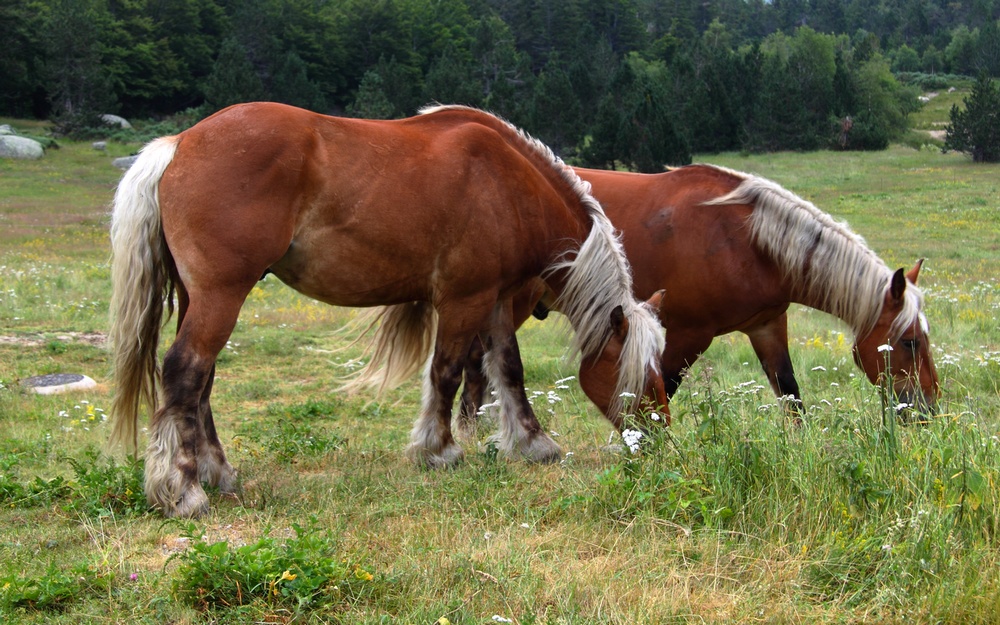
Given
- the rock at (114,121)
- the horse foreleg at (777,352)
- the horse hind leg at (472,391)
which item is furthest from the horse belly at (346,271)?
the rock at (114,121)

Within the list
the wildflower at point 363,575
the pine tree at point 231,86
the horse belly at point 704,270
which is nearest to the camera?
the wildflower at point 363,575

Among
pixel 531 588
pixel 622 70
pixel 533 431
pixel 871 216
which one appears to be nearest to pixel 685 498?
pixel 531 588

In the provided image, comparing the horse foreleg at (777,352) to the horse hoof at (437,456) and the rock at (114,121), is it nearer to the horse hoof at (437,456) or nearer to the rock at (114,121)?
the horse hoof at (437,456)

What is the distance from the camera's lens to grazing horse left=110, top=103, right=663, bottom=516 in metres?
4.59

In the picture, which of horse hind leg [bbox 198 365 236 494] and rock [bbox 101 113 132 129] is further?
rock [bbox 101 113 132 129]

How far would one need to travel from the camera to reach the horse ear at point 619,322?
17.3 feet

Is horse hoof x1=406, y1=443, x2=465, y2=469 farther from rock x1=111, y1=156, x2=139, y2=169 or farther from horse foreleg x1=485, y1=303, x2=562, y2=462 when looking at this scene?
rock x1=111, y1=156, x2=139, y2=169

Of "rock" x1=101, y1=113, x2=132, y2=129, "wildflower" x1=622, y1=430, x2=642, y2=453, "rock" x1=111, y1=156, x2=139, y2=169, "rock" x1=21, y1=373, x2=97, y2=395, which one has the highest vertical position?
"wildflower" x1=622, y1=430, x2=642, y2=453

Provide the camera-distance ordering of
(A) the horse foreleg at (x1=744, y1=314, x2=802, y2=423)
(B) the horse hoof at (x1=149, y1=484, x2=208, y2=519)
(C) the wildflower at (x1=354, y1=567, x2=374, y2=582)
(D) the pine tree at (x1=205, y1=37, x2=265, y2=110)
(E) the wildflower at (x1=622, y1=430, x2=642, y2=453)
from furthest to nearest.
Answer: (D) the pine tree at (x1=205, y1=37, x2=265, y2=110), (A) the horse foreleg at (x1=744, y1=314, x2=802, y2=423), (B) the horse hoof at (x1=149, y1=484, x2=208, y2=519), (E) the wildflower at (x1=622, y1=430, x2=642, y2=453), (C) the wildflower at (x1=354, y1=567, x2=374, y2=582)

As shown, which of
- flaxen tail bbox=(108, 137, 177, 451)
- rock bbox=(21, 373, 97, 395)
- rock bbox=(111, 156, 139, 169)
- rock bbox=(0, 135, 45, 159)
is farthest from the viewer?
rock bbox=(0, 135, 45, 159)

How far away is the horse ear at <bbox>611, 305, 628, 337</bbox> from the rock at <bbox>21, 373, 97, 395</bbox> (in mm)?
5168

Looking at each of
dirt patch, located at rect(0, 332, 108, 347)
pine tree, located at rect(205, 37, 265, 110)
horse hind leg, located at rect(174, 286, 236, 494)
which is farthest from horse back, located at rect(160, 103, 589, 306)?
pine tree, located at rect(205, 37, 265, 110)

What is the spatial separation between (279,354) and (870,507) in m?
7.42

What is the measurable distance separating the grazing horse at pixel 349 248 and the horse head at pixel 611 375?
0.12 ft
